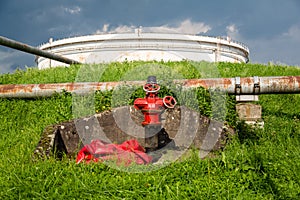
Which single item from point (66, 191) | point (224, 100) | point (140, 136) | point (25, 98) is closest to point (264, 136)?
point (224, 100)

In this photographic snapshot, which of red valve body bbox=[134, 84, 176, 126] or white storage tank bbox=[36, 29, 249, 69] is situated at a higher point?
white storage tank bbox=[36, 29, 249, 69]

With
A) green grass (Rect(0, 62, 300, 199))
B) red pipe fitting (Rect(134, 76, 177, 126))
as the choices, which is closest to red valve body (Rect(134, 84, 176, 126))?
red pipe fitting (Rect(134, 76, 177, 126))

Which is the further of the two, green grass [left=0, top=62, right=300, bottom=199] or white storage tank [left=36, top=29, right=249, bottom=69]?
white storage tank [left=36, top=29, right=249, bottom=69]

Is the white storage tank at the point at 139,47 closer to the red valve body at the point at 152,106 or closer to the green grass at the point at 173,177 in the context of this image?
the green grass at the point at 173,177

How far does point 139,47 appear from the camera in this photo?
18.0 meters

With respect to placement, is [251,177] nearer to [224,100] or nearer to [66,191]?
[66,191]

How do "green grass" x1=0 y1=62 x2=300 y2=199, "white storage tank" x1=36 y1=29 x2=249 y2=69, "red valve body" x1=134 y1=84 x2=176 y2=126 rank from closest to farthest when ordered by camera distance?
"green grass" x1=0 y1=62 x2=300 y2=199 < "red valve body" x1=134 y1=84 x2=176 y2=126 < "white storage tank" x1=36 y1=29 x2=249 y2=69

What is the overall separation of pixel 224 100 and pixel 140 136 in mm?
1617

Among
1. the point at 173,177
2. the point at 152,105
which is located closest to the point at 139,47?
the point at 152,105

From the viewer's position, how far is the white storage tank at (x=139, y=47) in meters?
17.8

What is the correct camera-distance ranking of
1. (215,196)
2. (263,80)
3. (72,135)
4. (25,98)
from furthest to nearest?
(25,98)
(263,80)
(72,135)
(215,196)

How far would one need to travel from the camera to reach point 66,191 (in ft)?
12.1

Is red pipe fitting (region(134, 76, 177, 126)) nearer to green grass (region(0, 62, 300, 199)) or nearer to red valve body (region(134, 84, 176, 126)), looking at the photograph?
red valve body (region(134, 84, 176, 126))

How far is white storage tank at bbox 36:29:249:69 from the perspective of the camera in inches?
700
